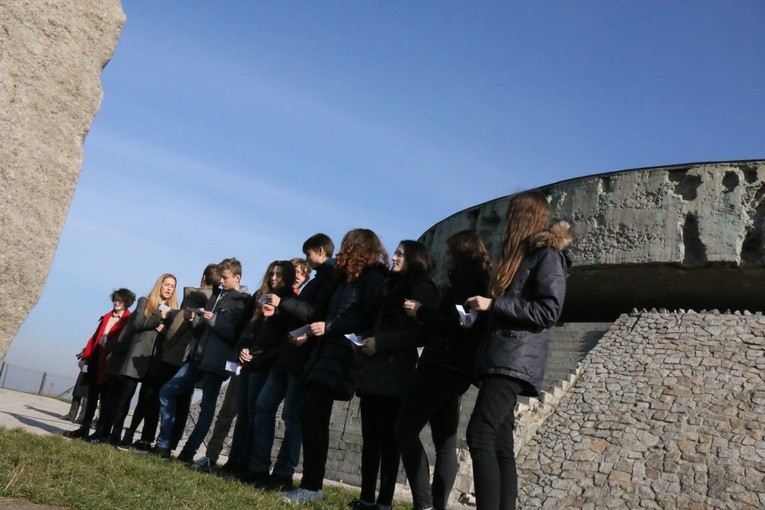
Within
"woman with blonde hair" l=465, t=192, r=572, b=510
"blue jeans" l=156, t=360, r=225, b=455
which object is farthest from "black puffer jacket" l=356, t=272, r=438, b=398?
"blue jeans" l=156, t=360, r=225, b=455

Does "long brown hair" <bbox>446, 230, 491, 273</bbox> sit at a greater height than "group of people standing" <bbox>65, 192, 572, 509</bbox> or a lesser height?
greater

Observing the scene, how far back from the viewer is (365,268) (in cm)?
539

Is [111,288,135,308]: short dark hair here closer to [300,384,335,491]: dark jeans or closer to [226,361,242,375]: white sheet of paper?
[226,361,242,375]: white sheet of paper

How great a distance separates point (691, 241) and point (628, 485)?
7.00 meters

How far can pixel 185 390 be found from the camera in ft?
22.9

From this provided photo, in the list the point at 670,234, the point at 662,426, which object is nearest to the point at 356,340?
the point at 662,426

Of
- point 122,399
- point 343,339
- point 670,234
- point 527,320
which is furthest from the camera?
point 670,234

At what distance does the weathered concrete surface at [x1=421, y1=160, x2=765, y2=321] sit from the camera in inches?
538

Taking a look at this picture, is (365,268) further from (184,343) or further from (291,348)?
(184,343)

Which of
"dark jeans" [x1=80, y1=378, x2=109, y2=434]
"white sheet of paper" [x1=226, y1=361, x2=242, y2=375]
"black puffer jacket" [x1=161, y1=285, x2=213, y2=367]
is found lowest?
"dark jeans" [x1=80, y1=378, x2=109, y2=434]

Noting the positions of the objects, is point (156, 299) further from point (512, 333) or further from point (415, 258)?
point (512, 333)

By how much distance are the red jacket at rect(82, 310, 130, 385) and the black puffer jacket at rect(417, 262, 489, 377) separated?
448 cm

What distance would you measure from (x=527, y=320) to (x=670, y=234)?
1135 centimetres

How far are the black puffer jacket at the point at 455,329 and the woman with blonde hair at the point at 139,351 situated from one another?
11.8 feet
